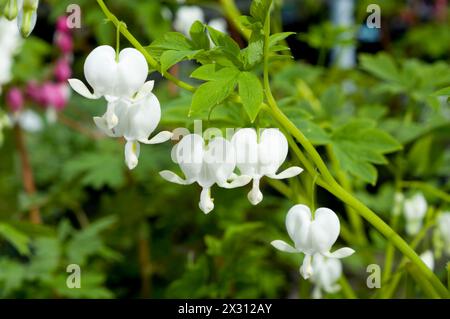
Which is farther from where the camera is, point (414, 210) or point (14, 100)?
point (14, 100)

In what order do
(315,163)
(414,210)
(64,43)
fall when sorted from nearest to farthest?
(315,163)
(414,210)
(64,43)

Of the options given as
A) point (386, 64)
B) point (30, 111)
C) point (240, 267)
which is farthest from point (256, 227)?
point (30, 111)

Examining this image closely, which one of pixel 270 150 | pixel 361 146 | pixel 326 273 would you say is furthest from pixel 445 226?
pixel 270 150

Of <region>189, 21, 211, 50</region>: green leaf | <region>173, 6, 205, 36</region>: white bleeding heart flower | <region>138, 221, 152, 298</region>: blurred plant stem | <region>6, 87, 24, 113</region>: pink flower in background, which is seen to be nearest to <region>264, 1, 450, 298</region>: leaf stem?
<region>189, 21, 211, 50</region>: green leaf

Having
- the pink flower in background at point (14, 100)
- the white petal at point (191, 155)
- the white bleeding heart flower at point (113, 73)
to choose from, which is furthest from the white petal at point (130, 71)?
the pink flower in background at point (14, 100)

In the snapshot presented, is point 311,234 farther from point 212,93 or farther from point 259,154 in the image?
point 212,93

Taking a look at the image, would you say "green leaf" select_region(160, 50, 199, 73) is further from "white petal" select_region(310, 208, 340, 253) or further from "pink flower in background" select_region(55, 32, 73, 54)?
"pink flower in background" select_region(55, 32, 73, 54)

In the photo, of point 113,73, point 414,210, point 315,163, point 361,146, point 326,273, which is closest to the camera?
point 113,73
